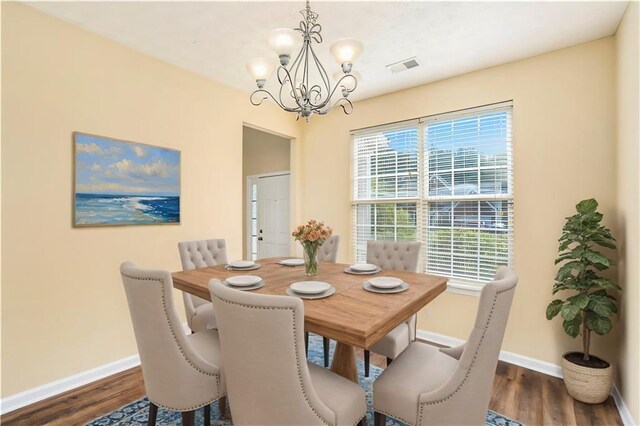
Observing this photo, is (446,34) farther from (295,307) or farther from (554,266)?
(295,307)

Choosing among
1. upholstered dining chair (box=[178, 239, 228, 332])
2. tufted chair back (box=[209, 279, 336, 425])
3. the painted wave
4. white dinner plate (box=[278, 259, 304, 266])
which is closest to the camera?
tufted chair back (box=[209, 279, 336, 425])

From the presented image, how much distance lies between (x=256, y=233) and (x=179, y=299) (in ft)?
7.76

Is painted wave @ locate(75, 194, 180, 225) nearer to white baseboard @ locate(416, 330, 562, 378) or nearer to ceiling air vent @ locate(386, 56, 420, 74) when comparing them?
ceiling air vent @ locate(386, 56, 420, 74)

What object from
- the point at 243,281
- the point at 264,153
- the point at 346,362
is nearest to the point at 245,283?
the point at 243,281

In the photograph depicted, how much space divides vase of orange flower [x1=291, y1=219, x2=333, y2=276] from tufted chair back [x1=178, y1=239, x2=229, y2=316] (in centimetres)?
94

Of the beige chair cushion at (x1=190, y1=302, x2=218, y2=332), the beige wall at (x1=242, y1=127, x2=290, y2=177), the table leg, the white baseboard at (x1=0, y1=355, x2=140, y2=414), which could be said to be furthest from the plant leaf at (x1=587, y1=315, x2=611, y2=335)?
the beige wall at (x1=242, y1=127, x2=290, y2=177)

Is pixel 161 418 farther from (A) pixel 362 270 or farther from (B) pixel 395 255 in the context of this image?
(B) pixel 395 255

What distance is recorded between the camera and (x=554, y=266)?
2.70m

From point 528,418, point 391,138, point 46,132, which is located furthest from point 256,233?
point 528,418

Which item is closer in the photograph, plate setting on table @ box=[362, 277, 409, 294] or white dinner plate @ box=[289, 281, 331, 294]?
white dinner plate @ box=[289, 281, 331, 294]

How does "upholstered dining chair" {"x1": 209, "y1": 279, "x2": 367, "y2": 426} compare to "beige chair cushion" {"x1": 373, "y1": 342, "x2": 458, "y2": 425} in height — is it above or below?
above

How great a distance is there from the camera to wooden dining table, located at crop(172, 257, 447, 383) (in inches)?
50.3

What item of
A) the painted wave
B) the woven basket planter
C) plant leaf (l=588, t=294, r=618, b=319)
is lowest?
the woven basket planter

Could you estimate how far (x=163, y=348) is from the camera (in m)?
1.43
